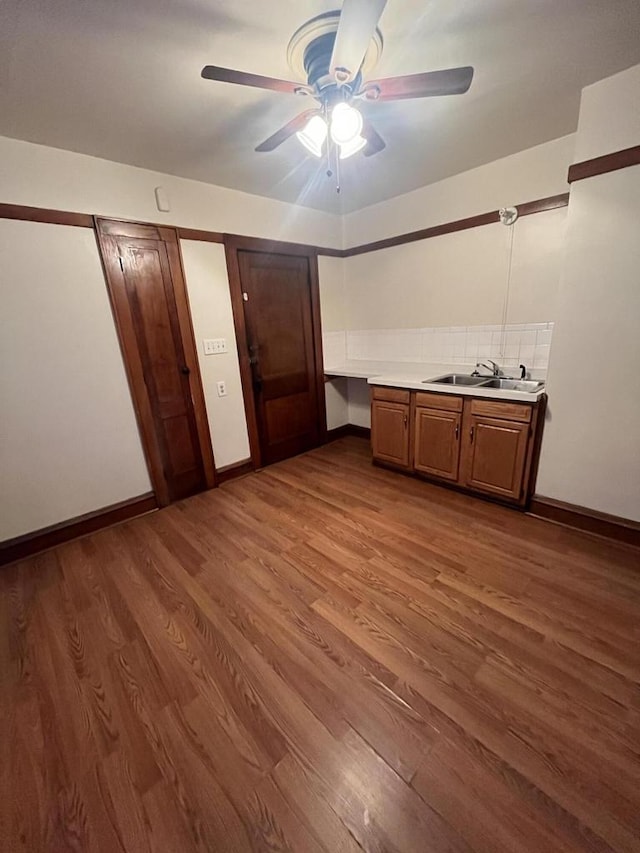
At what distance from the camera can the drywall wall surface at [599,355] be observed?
1.73m

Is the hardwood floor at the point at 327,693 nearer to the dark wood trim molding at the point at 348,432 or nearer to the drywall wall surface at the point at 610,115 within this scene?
the dark wood trim molding at the point at 348,432

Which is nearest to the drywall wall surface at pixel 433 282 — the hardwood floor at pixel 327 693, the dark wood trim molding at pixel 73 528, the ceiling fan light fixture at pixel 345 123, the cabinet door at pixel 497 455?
the cabinet door at pixel 497 455

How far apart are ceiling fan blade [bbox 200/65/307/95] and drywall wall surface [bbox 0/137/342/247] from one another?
1.35m

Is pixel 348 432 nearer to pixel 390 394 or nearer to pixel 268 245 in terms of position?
pixel 390 394

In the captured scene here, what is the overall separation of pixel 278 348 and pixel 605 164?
2.50 metres

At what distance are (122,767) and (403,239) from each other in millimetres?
3789

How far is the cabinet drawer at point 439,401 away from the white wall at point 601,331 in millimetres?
575

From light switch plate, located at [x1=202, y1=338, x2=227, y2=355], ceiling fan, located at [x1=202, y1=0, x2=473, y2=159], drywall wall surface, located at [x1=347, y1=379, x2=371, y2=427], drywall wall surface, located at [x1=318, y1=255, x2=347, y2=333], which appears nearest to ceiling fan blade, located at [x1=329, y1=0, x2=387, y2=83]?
ceiling fan, located at [x1=202, y1=0, x2=473, y2=159]

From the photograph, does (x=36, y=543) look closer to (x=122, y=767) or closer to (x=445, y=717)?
(x=122, y=767)

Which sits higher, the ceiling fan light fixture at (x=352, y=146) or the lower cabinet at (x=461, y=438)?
the ceiling fan light fixture at (x=352, y=146)

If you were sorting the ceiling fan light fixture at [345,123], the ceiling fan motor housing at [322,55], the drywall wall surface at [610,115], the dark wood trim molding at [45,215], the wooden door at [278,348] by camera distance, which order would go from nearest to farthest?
the ceiling fan motor housing at [322,55]
the ceiling fan light fixture at [345,123]
the drywall wall surface at [610,115]
the dark wood trim molding at [45,215]
the wooden door at [278,348]

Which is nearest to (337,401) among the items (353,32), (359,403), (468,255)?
(359,403)

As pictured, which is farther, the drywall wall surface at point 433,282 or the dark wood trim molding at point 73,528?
the drywall wall surface at point 433,282

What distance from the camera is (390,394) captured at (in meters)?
2.85
